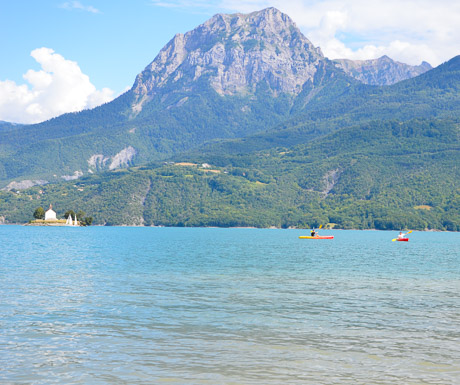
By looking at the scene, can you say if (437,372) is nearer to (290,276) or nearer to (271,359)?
(271,359)

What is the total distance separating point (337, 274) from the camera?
8069 centimetres

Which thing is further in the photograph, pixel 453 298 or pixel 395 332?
pixel 453 298

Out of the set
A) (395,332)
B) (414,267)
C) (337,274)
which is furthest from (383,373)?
(414,267)

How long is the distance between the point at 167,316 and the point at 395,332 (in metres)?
15.9

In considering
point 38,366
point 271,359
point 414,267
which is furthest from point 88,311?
point 414,267

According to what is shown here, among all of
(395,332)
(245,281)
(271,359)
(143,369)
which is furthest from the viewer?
(245,281)

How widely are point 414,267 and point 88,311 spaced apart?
6469 cm

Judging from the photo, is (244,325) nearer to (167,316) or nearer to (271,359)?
(167,316)

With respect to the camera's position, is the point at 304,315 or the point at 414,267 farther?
the point at 414,267

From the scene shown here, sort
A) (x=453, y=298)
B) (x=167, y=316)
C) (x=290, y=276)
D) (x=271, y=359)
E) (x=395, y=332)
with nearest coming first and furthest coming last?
(x=271, y=359) → (x=395, y=332) → (x=167, y=316) → (x=453, y=298) → (x=290, y=276)

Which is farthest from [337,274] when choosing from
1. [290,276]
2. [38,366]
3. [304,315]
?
[38,366]

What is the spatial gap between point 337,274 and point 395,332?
1606 inches

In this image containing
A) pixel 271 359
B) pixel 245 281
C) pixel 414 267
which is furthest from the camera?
pixel 414 267

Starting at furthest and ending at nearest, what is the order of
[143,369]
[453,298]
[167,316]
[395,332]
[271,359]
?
[453,298]
[167,316]
[395,332]
[271,359]
[143,369]
